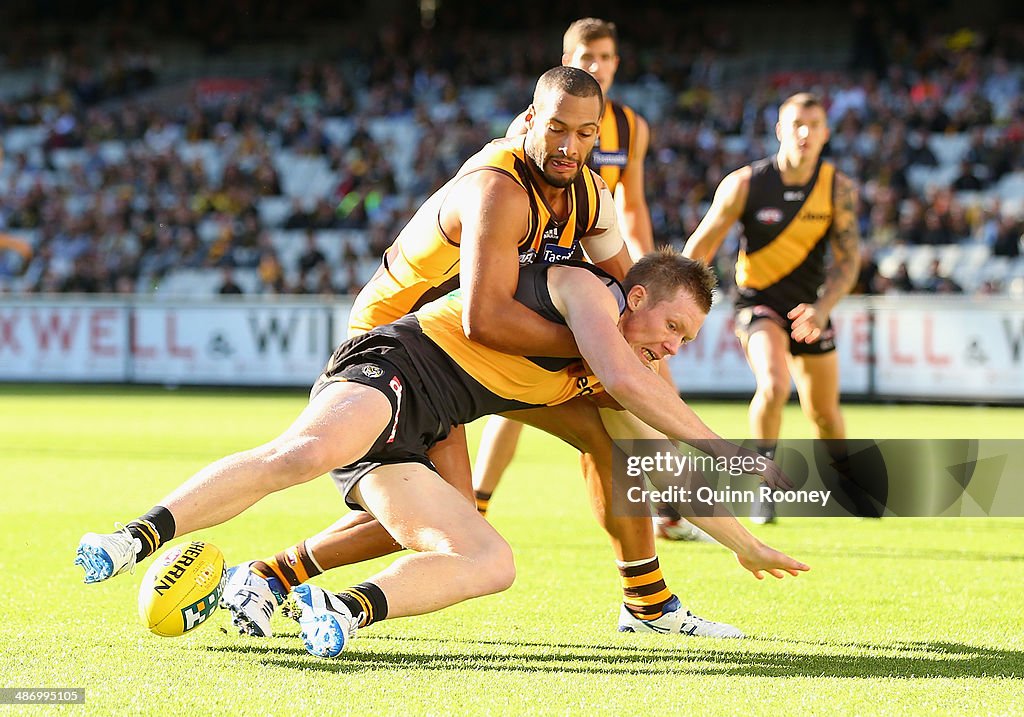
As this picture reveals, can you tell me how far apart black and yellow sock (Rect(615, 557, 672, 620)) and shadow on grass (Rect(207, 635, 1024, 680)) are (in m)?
0.19

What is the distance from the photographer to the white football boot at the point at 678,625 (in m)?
5.11

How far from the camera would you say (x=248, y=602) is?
4895mm

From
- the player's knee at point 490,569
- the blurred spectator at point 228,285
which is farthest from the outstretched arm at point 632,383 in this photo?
the blurred spectator at point 228,285

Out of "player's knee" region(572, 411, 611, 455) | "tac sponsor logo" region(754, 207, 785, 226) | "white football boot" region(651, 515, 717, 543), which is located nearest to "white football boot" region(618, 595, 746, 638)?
"player's knee" region(572, 411, 611, 455)


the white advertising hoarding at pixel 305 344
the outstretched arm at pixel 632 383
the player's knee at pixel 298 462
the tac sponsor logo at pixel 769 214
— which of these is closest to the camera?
the player's knee at pixel 298 462

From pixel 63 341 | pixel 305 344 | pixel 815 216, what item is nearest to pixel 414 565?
pixel 815 216

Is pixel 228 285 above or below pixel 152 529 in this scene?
below

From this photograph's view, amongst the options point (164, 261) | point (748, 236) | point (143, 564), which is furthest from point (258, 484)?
point (164, 261)

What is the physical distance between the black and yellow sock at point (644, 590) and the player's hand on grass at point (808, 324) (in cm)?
298

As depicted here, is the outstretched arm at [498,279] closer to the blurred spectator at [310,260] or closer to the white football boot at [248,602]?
the white football boot at [248,602]

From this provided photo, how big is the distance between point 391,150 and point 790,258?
65.1 feet

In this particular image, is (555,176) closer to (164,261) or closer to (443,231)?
Answer: (443,231)

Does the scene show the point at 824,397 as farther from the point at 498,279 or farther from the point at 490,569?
the point at 490,569

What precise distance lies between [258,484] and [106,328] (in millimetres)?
17909
